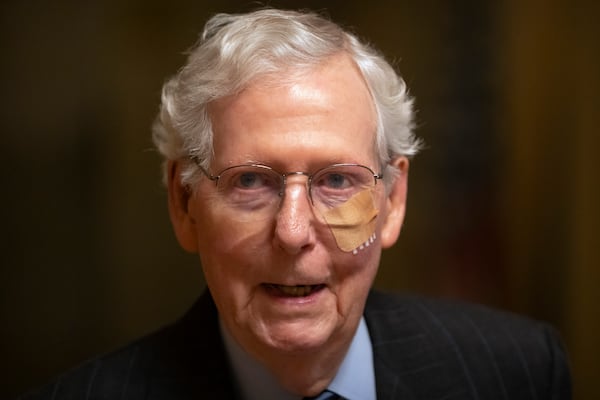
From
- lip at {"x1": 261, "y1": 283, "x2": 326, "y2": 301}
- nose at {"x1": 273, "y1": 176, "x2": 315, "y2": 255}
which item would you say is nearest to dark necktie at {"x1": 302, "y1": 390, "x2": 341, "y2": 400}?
lip at {"x1": 261, "y1": 283, "x2": 326, "y2": 301}

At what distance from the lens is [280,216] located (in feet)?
5.02

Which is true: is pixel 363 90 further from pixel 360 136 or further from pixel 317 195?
pixel 317 195

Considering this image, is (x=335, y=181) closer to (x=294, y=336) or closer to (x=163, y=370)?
(x=294, y=336)

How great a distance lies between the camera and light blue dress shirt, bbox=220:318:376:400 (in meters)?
1.73

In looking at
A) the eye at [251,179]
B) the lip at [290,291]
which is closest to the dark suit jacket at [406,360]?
the lip at [290,291]

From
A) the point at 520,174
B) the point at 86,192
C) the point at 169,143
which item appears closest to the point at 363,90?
the point at 169,143

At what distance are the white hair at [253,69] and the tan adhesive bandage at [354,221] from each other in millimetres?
124

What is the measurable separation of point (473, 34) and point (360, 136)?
83.6 inches

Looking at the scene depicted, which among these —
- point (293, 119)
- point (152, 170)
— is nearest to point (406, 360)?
point (293, 119)

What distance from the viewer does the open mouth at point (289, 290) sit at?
1.59 metres

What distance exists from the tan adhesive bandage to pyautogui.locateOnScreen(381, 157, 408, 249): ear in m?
0.14

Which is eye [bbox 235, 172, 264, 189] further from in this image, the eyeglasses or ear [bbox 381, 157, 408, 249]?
ear [bbox 381, 157, 408, 249]

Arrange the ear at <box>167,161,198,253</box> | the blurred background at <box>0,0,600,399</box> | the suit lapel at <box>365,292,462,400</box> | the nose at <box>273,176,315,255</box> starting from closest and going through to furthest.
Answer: the nose at <box>273,176,315,255</box>, the ear at <box>167,161,198,253</box>, the suit lapel at <box>365,292,462,400</box>, the blurred background at <box>0,0,600,399</box>

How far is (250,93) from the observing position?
1.57 meters
